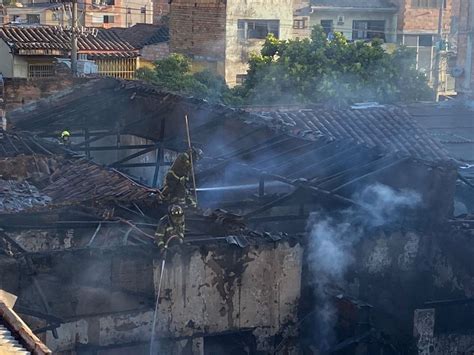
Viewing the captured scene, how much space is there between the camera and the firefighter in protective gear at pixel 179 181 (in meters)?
11.3

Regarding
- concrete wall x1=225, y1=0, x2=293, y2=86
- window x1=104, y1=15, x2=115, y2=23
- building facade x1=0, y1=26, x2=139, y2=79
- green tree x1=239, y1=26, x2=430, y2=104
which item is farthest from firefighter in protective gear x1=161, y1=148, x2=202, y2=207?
window x1=104, y1=15, x2=115, y2=23

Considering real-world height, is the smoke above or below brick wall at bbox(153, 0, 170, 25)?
below

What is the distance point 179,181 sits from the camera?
11.5 metres

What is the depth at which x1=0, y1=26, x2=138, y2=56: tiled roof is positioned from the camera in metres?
35.3

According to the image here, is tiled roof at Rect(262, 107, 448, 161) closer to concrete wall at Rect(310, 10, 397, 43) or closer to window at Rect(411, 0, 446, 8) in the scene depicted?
concrete wall at Rect(310, 10, 397, 43)

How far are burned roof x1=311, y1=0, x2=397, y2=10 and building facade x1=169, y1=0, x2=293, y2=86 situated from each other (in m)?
5.55

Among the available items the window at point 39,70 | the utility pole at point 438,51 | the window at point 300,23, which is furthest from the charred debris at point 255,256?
the window at point 300,23

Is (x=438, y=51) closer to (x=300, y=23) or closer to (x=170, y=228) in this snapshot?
(x=300, y=23)

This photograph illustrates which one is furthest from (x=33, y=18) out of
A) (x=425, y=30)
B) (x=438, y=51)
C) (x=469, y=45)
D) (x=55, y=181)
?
(x=55, y=181)

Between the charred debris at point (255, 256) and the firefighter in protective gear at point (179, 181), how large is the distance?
0.26 metres

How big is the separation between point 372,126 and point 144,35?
2685cm

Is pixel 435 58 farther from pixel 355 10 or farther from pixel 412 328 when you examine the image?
pixel 412 328

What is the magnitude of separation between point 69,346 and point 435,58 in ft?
136

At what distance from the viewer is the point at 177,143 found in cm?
1767
